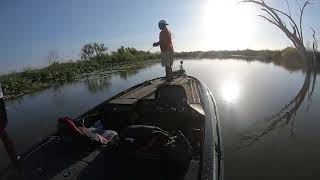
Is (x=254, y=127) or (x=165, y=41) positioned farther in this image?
(x=165, y=41)

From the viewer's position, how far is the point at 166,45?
1388 centimetres

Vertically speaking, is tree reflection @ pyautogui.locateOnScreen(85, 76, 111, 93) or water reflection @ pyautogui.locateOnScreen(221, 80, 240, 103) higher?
water reflection @ pyautogui.locateOnScreen(221, 80, 240, 103)

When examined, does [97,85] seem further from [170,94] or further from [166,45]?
[170,94]

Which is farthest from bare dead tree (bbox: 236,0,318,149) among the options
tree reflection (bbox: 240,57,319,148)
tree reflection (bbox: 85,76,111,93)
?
tree reflection (bbox: 85,76,111,93)

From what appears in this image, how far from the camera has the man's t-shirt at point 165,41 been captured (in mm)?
13586

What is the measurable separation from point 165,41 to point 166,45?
18cm

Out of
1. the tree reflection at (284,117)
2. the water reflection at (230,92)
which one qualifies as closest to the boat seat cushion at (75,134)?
the tree reflection at (284,117)

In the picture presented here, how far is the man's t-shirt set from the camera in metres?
13.6

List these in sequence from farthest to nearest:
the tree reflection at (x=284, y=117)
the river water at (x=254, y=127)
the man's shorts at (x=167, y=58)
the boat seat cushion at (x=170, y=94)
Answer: the man's shorts at (x=167, y=58) → the tree reflection at (x=284, y=117) → the boat seat cushion at (x=170, y=94) → the river water at (x=254, y=127)

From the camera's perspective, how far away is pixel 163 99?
22.9ft

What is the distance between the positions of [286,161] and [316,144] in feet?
4.89

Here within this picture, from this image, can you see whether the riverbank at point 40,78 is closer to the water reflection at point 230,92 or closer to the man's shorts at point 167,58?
the man's shorts at point 167,58

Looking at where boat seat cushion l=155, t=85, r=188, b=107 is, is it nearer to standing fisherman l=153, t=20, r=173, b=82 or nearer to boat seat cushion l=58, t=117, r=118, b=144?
boat seat cushion l=58, t=117, r=118, b=144

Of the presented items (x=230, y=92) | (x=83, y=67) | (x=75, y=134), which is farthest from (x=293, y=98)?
(x=83, y=67)
